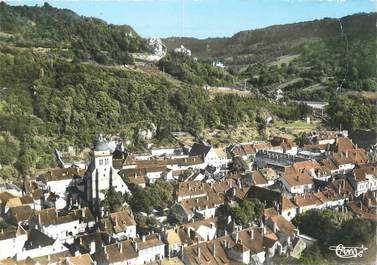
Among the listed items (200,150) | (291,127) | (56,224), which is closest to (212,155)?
(200,150)

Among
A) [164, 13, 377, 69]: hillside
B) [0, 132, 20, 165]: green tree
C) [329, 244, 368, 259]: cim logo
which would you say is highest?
[164, 13, 377, 69]: hillside

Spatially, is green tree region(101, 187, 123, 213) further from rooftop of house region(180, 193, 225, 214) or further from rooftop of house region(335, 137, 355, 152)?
rooftop of house region(335, 137, 355, 152)

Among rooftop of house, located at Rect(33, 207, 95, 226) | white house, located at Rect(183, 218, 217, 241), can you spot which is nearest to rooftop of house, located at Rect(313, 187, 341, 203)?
white house, located at Rect(183, 218, 217, 241)

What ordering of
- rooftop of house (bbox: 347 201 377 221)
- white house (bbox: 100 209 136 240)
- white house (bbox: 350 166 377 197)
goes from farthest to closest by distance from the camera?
white house (bbox: 350 166 377 197) < rooftop of house (bbox: 347 201 377 221) < white house (bbox: 100 209 136 240)

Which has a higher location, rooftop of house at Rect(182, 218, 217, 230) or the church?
the church

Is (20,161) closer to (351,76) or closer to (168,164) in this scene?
(168,164)

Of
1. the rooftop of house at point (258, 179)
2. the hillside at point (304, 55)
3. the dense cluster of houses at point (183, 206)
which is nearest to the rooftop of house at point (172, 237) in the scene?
the dense cluster of houses at point (183, 206)
